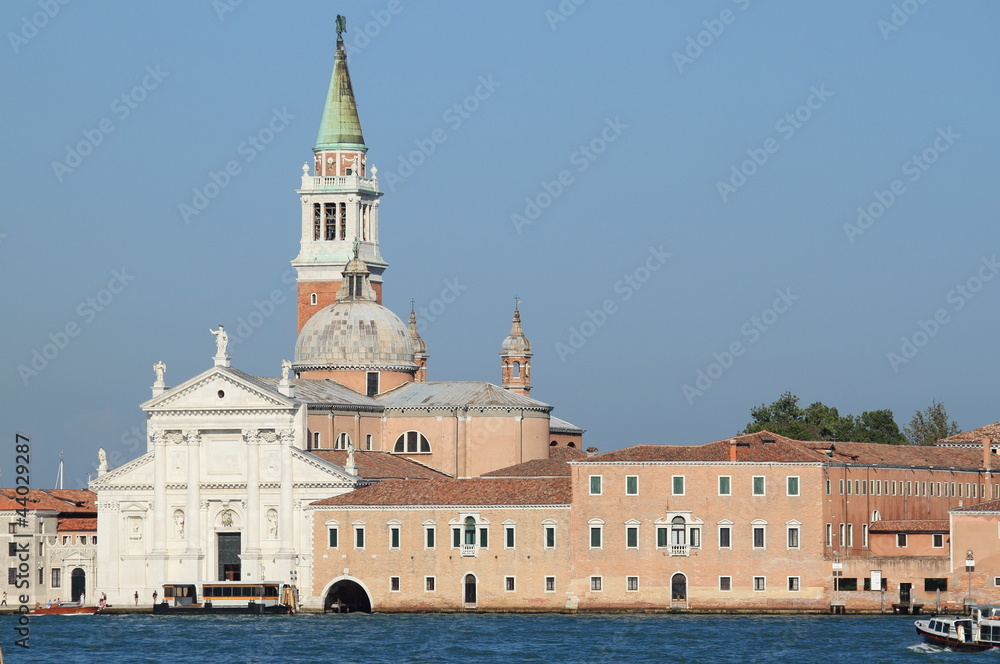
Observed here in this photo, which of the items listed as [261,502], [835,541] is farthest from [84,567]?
[835,541]

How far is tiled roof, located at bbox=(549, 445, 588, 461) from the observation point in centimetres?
9550

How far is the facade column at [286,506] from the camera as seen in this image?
8725 cm

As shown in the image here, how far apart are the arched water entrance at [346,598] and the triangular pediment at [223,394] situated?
7.13 meters

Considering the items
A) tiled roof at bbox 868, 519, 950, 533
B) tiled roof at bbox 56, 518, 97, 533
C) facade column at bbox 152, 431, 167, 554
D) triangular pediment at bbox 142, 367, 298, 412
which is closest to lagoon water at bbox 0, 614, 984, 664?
tiled roof at bbox 868, 519, 950, 533

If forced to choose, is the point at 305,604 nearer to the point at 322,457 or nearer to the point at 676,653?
the point at 322,457

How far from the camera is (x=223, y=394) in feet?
293

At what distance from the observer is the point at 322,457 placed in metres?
89.1

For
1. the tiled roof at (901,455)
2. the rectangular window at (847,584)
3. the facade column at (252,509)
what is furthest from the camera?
the facade column at (252,509)

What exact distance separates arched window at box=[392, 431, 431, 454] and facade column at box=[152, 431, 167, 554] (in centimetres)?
935

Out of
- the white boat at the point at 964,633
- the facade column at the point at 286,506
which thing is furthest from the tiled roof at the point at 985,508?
the facade column at the point at 286,506

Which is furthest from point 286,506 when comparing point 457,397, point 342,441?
point 457,397

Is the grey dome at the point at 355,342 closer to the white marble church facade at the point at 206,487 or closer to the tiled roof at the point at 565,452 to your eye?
the tiled roof at the point at 565,452

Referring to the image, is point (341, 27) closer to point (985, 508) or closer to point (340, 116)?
point (340, 116)

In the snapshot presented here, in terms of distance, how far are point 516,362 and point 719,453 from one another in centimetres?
3208
